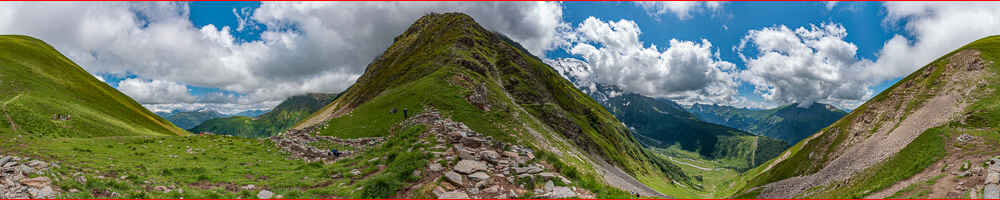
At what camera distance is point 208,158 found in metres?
27.1

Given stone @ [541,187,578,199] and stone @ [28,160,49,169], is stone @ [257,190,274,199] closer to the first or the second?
stone @ [28,160,49,169]

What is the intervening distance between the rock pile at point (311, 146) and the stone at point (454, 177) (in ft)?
56.5

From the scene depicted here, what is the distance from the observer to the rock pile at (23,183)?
1407 centimetres

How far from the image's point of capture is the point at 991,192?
1622 cm

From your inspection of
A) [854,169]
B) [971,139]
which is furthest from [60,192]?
[854,169]

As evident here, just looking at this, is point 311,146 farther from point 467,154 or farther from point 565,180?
point 565,180

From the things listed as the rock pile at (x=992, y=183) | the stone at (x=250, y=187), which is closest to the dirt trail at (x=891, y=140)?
the rock pile at (x=992, y=183)

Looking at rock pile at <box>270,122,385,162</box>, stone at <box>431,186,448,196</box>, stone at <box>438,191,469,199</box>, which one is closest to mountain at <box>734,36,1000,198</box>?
stone at <box>438,191,469,199</box>

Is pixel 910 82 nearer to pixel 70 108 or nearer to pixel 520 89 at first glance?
pixel 520 89

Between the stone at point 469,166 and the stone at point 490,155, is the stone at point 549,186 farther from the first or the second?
the stone at point 490,155

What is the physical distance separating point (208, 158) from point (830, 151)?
343ft

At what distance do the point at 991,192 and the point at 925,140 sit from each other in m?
28.8

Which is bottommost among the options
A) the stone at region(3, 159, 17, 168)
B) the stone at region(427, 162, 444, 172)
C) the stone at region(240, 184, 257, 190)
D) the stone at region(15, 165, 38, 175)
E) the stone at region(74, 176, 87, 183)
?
the stone at region(240, 184, 257, 190)

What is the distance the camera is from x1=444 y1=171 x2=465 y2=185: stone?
58.2 feet
